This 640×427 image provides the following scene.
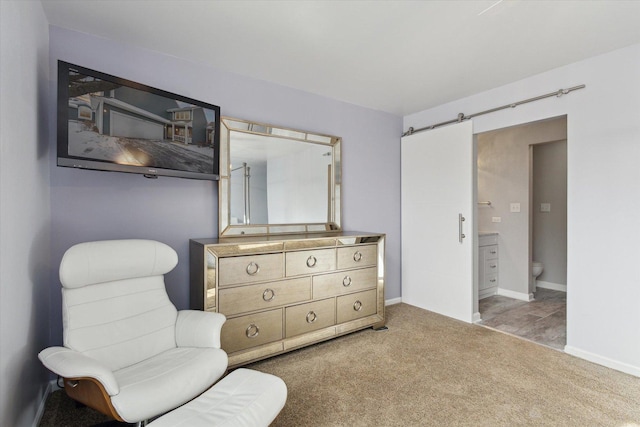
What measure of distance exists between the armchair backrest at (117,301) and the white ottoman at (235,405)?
2.05ft

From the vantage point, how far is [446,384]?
2.19m

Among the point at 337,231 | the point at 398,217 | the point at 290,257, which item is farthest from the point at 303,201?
the point at 398,217

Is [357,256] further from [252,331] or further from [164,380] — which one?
[164,380]

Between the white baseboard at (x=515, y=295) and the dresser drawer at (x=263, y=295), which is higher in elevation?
the dresser drawer at (x=263, y=295)

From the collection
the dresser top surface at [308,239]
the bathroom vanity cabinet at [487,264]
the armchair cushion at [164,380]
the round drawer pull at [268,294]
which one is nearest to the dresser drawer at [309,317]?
the round drawer pull at [268,294]

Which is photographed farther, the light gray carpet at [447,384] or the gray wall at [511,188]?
the gray wall at [511,188]

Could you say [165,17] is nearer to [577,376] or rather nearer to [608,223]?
[608,223]

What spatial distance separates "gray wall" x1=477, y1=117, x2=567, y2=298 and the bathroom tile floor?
334 millimetres

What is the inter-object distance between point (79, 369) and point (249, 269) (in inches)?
47.5

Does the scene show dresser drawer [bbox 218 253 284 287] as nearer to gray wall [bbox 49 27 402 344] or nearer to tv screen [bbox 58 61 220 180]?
gray wall [bbox 49 27 402 344]

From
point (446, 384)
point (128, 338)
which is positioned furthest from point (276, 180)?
point (446, 384)

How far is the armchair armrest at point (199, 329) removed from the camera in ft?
6.05

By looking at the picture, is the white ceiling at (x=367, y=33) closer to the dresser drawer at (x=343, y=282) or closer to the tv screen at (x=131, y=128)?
the tv screen at (x=131, y=128)

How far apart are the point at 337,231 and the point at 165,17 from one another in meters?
2.41
